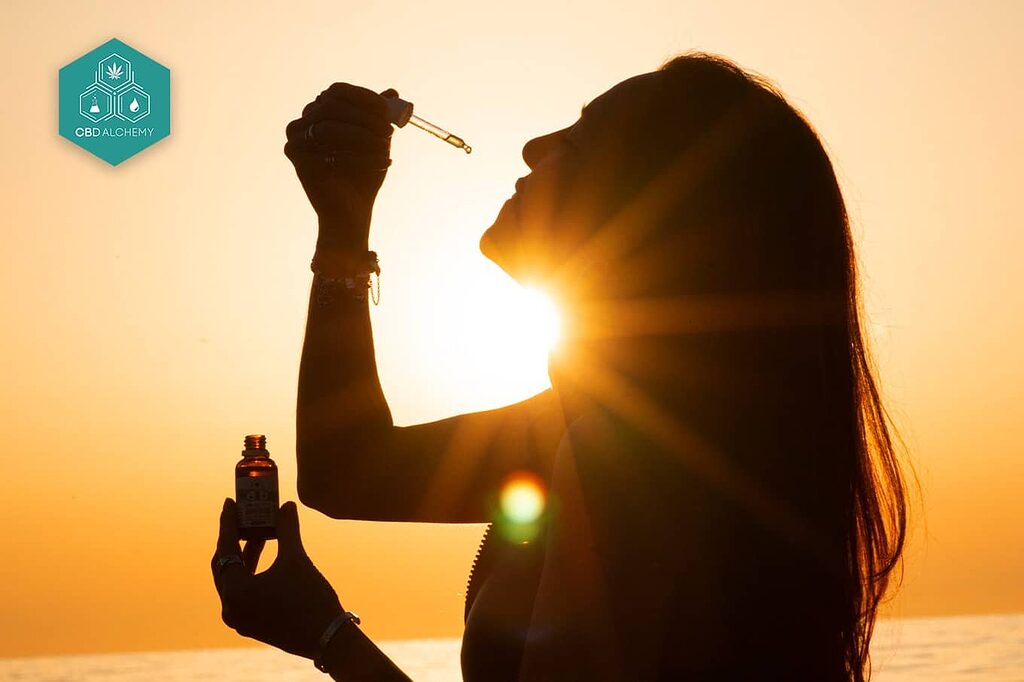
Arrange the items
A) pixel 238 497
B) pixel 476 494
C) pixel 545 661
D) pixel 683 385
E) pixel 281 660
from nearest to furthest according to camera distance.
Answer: pixel 545 661
pixel 683 385
pixel 476 494
pixel 238 497
pixel 281 660

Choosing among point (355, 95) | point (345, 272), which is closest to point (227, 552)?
point (345, 272)

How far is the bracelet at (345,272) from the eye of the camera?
9.84 feet

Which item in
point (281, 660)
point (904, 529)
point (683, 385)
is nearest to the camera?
point (683, 385)

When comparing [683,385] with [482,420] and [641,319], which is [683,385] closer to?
[641,319]

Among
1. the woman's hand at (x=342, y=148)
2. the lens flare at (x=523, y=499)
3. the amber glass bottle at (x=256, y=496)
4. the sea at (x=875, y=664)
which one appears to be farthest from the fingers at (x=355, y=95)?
the sea at (x=875, y=664)

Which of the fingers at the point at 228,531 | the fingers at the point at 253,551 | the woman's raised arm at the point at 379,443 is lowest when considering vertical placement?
the fingers at the point at 253,551

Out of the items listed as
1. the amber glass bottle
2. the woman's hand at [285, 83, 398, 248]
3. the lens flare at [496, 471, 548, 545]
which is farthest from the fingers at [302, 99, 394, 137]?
the amber glass bottle

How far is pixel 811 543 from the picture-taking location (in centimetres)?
257

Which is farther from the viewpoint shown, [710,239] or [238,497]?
[238,497]

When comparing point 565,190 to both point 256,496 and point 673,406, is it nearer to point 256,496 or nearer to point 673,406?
point 673,406

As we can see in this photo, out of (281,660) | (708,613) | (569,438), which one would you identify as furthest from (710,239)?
(281,660)

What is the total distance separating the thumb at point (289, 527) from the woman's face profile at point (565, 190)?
0.89 metres

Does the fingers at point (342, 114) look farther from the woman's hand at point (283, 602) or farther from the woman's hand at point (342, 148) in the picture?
the woman's hand at point (283, 602)

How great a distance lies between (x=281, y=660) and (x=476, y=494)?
79076mm
